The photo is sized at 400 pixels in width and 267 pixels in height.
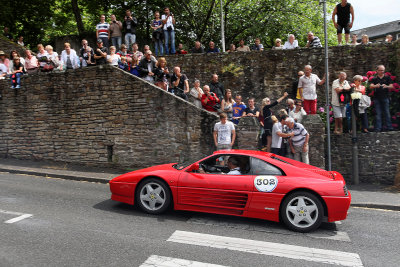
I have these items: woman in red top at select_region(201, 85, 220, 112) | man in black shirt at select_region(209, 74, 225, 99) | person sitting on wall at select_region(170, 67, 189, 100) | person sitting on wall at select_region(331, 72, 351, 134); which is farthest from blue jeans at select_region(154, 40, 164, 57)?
person sitting on wall at select_region(331, 72, 351, 134)

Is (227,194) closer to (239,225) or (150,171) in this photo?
(239,225)

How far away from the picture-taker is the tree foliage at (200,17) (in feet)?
74.7

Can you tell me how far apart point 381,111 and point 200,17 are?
16487 mm

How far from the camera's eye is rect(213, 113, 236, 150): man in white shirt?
1002 cm

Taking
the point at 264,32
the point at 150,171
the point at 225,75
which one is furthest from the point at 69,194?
the point at 264,32

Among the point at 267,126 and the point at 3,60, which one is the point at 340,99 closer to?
the point at 267,126

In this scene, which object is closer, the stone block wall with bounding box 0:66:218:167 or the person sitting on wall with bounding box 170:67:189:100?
the stone block wall with bounding box 0:66:218:167

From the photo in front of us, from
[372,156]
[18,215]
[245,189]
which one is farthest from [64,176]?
[372,156]

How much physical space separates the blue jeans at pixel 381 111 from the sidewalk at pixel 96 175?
185 centimetres

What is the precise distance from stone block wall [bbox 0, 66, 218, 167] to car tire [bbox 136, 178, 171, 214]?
4.11 m

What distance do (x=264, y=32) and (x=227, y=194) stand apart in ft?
61.0

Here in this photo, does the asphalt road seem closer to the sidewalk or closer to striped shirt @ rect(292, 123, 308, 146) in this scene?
the sidewalk

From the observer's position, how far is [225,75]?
14.5 metres

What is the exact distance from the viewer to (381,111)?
10531 millimetres
